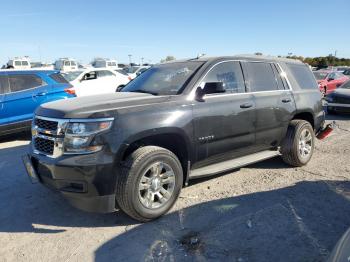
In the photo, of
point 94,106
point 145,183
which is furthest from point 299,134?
point 94,106

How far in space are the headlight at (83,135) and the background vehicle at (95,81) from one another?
8.69 meters

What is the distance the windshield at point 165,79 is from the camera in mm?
4324

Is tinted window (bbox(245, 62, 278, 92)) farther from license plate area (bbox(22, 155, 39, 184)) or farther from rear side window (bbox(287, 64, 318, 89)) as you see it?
license plate area (bbox(22, 155, 39, 184))

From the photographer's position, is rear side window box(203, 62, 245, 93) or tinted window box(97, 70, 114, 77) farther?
tinted window box(97, 70, 114, 77)

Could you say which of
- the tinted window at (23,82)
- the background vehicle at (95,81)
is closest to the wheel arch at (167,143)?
the tinted window at (23,82)

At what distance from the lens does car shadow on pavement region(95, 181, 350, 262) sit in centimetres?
308

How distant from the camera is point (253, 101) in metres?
4.71

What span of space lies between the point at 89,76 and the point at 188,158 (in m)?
9.95

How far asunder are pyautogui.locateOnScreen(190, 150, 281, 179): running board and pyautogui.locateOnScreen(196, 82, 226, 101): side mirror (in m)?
0.93

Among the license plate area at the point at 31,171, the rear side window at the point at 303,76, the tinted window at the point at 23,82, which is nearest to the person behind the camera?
the license plate area at the point at 31,171

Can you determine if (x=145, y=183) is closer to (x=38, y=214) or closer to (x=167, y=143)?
(x=167, y=143)

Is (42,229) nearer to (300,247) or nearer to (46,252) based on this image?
(46,252)

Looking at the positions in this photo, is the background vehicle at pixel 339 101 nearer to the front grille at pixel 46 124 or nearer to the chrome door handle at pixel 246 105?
the chrome door handle at pixel 246 105

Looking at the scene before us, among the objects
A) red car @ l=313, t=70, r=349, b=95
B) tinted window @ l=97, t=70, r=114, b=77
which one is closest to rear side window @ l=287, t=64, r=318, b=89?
tinted window @ l=97, t=70, r=114, b=77
